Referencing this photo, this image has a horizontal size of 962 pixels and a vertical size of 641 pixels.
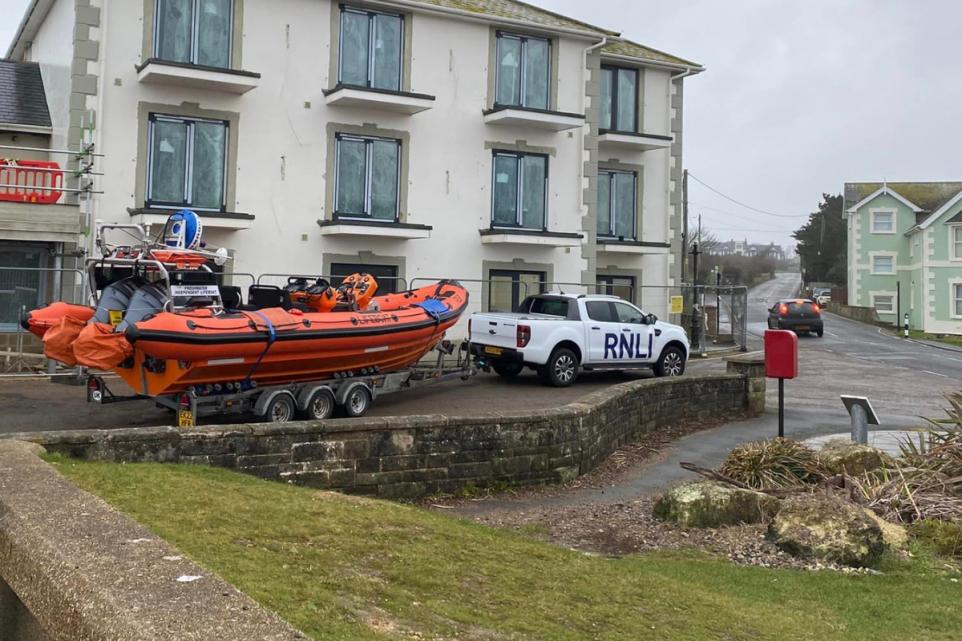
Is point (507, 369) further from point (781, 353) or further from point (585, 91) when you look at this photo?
point (585, 91)

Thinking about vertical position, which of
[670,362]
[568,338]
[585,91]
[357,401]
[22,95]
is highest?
[585,91]

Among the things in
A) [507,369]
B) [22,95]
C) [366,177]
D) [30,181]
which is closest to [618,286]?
[507,369]

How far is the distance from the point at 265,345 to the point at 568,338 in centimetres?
729

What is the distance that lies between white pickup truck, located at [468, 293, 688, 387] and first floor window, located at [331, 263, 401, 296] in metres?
3.47

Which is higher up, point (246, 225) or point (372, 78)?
point (372, 78)

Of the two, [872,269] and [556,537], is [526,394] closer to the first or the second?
[556,537]

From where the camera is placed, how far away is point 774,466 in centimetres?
1038

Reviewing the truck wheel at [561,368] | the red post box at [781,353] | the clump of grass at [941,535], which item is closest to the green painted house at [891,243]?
the truck wheel at [561,368]

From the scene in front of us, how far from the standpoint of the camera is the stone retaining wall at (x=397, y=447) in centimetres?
788

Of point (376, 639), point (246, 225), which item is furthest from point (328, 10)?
point (376, 639)

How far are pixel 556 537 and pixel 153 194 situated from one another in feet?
41.5

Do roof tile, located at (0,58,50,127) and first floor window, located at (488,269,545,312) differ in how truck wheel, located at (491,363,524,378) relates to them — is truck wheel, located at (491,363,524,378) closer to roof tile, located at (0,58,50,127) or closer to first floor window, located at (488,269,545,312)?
first floor window, located at (488,269,545,312)

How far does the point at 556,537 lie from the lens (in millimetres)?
8484

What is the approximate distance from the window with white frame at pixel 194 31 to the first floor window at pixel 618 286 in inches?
460
